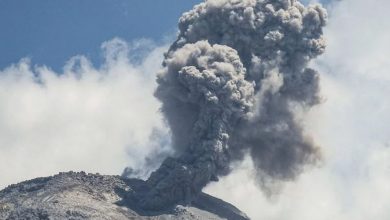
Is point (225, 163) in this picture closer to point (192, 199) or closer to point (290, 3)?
point (192, 199)

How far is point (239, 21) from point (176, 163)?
29190 millimetres

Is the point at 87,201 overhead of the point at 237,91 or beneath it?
beneath

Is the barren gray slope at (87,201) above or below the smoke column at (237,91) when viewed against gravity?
below

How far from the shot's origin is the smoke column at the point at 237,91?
157250 millimetres

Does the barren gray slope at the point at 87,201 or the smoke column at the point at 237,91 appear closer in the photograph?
the barren gray slope at the point at 87,201

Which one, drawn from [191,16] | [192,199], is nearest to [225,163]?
[192,199]

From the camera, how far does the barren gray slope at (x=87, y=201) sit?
148 meters

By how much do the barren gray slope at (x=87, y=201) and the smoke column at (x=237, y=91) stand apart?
3.77 m

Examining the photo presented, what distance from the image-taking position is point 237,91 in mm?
160000

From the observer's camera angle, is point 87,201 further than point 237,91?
No

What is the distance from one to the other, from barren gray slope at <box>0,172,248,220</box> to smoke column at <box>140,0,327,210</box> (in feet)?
12.4

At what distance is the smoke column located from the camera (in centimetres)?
15725

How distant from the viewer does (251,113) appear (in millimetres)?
163125

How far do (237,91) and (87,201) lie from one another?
31224 mm
